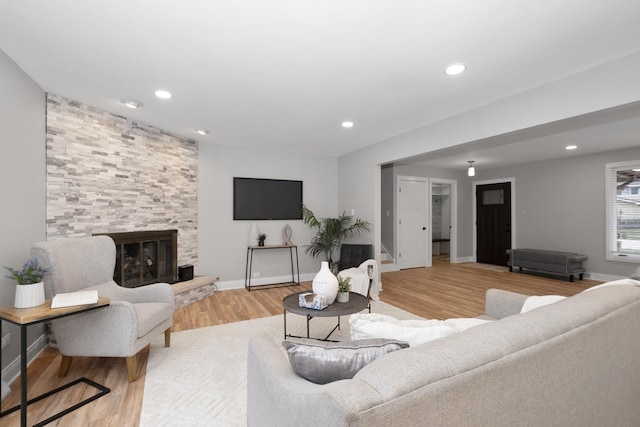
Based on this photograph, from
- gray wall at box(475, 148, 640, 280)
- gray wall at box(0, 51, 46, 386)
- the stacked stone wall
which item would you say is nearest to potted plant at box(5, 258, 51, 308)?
gray wall at box(0, 51, 46, 386)

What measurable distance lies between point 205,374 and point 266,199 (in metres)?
3.33

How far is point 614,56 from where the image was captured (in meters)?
2.24

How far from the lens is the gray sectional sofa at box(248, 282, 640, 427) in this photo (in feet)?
2.41

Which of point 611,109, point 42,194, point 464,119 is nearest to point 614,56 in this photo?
point 611,109

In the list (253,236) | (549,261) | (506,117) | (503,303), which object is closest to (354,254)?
(253,236)

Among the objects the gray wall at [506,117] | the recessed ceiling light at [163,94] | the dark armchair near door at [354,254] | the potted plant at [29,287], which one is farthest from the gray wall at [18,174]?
the gray wall at [506,117]

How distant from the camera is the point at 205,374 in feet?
7.87

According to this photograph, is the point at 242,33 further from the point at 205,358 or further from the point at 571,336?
the point at 205,358

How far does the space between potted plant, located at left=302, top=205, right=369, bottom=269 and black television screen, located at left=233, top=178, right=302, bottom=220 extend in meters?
0.25

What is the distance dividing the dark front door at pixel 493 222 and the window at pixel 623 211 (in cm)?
183

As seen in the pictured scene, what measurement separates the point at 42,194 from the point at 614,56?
15.7 ft

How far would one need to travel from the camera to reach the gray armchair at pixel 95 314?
2.24 meters

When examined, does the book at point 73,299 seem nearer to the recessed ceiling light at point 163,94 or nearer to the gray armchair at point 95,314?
the gray armchair at point 95,314

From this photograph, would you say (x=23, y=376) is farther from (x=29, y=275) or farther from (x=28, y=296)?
(x=29, y=275)
